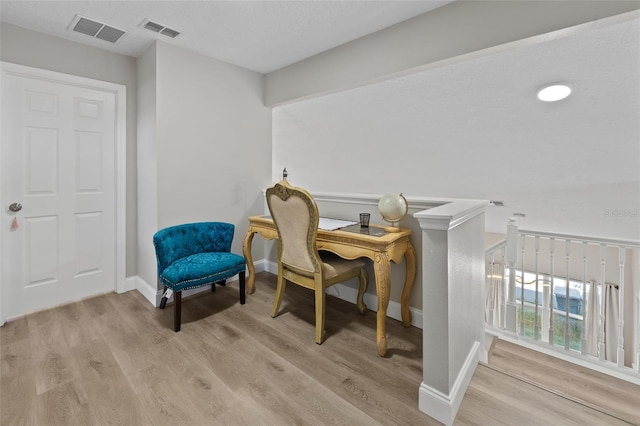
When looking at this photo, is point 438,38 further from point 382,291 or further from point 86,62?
point 86,62

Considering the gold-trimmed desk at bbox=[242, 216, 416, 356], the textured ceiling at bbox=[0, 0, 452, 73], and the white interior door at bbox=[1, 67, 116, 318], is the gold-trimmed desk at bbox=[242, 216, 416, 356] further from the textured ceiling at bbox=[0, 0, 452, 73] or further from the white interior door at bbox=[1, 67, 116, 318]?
the white interior door at bbox=[1, 67, 116, 318]

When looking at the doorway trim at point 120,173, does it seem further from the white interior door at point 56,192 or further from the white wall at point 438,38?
the white wall at point 438,38

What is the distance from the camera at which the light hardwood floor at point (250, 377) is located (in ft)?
4.66

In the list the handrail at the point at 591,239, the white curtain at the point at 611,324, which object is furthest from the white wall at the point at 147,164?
the white curtain at the point at 611,324

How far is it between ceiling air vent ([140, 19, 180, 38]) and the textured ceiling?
41 mm

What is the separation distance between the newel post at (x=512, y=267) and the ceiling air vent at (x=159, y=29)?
335 cm

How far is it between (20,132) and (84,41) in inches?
39.0

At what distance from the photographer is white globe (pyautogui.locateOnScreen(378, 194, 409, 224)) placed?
218cm

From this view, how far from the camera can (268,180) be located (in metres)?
3.65

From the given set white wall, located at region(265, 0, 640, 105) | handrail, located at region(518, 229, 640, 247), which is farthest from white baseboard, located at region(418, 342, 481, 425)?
white wall, located at region(265, 0, 640, 105)

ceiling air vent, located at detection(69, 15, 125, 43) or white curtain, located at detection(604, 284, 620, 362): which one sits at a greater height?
ceiling air vent, located at detection(69, 15, 125, 43)

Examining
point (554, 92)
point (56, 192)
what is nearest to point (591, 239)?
point (554, 92)

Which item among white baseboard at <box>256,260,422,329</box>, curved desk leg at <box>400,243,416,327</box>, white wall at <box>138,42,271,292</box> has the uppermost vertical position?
white wall at <box>138,42,271,292</box>

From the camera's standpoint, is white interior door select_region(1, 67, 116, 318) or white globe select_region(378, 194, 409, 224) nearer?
white globe select_region(378, 194, 409, 224)
